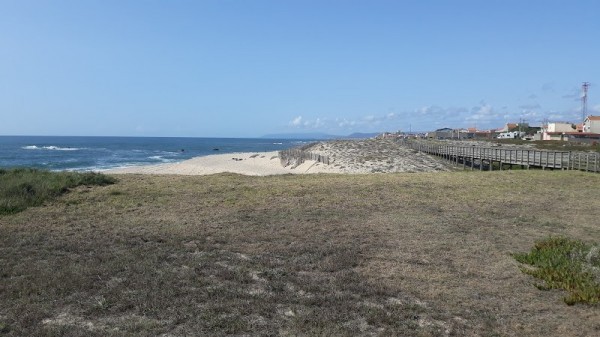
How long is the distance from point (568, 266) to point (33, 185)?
13.5 meters

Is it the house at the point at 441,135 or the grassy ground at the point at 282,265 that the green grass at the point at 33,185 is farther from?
the house at the point at 441,135

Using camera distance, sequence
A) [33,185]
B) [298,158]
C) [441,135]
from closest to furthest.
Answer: [33,185], [298,158], [441,135]

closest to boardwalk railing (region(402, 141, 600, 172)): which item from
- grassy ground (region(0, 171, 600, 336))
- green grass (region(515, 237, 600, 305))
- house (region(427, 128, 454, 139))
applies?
grassy ground (region(0, 171, 600, 336))

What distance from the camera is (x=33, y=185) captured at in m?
13.9

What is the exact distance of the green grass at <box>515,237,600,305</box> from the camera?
6.33 meters

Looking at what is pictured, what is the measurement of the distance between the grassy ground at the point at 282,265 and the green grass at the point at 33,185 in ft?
1.83

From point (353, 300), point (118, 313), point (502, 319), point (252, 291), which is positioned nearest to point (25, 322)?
point (118, 313)

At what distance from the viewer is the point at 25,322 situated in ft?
17.3

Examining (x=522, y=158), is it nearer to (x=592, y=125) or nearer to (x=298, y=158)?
(x=298, y=158)

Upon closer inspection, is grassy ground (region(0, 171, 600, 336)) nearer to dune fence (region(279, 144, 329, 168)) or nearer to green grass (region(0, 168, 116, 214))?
green grass (region(0, 168, 116, 214))

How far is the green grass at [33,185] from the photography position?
40.0ft

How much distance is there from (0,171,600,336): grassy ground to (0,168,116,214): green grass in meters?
0.56

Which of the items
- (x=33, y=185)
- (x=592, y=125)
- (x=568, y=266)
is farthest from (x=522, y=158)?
(x=592, y=125)

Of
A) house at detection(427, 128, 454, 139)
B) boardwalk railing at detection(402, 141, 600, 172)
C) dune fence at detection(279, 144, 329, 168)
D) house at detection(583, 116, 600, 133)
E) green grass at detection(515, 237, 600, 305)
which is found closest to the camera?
green grass at detection(515, 237, 600, 305)
